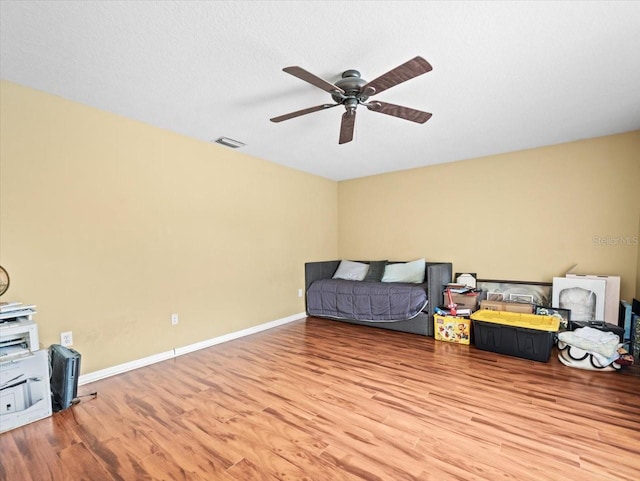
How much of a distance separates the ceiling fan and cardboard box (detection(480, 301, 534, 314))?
99.6 inches

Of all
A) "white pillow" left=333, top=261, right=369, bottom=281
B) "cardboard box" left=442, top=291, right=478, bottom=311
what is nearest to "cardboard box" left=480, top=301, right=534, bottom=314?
"cardboard box" left=442, top=291, right=478, bottom=311

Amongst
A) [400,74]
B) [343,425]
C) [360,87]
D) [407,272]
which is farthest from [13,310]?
[407,272]

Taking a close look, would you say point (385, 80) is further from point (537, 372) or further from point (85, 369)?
point (85, 369)

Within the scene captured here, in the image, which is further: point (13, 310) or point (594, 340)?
point (594, 340)

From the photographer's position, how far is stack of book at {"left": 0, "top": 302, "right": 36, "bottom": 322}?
1946 millimetres

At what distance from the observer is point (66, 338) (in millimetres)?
2395

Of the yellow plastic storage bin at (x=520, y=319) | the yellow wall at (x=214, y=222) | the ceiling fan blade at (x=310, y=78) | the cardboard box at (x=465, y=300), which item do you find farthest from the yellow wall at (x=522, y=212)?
the ceiling fan blade at (x=310, y=78)

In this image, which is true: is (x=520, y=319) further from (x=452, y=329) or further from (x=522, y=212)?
(x=522, y=212)

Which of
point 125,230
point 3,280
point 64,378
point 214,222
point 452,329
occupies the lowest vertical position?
point 452,329

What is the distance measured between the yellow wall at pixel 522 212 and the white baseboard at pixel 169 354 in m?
2.24

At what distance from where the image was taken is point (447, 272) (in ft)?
13.5

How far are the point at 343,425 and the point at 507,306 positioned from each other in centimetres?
269

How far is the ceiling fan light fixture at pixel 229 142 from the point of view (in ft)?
10.9

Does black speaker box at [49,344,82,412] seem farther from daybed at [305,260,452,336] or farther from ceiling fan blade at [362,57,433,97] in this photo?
daybed at [305,260,452,336]
